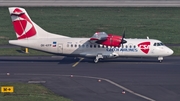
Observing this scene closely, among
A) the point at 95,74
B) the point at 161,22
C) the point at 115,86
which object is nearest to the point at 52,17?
the point at 161,22

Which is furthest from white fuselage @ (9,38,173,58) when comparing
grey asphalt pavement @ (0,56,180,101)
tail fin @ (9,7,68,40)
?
grey asphalt pavement @ (0,56,180,101)

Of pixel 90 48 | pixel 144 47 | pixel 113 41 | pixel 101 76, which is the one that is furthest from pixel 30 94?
pixel 144 47

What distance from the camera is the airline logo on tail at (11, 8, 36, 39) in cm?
4900

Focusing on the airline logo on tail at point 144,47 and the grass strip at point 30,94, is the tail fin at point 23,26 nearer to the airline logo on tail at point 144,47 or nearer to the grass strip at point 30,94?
the airline logo on tail at point 144,47

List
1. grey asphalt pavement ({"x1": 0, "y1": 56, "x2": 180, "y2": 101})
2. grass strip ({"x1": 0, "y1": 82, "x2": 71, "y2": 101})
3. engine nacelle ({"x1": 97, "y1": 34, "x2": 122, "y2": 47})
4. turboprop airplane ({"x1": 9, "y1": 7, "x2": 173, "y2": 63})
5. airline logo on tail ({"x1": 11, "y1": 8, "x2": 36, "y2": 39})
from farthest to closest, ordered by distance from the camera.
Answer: airline logo on tail ({"x1": 11, "y1": 8, "x2": 36, "y2": 39})
turboprop airplane ({"x1": 9, "y1": 7, "x2": 173, "y2": 63})
engine nacelle ({"x1": 97, "y1": 34, "x2": 122, "y2": 47})
grey asphalt pavement ({"x1": 0, "y1": 56, "x2": 180, "y2": 101})
grass strip ({"x1": 0, "y1": 82, "x2": 71, "y2": 101})

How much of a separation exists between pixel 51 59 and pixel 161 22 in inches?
1294

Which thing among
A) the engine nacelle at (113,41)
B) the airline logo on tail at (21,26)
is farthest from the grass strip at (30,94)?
the engine nacelle at (113,41)

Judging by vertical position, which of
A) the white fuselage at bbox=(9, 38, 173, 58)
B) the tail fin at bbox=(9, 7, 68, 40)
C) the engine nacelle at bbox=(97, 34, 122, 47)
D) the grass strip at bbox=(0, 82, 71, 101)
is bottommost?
the grass strip at bbox=(0, 82, 71, 101)

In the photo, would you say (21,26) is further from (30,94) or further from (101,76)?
(30,94)

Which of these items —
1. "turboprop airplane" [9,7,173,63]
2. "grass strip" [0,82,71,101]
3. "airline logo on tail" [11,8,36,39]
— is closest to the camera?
"grass strip" [0,82,71,101]

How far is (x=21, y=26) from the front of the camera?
49.2 meters

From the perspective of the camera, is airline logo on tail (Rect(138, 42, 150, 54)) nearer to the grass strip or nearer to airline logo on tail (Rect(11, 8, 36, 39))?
airline logo on tail (Rect(11, 8, 36, 39))

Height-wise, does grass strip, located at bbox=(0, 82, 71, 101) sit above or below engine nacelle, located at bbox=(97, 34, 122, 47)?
below

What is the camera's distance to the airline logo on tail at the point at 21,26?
161 feet
